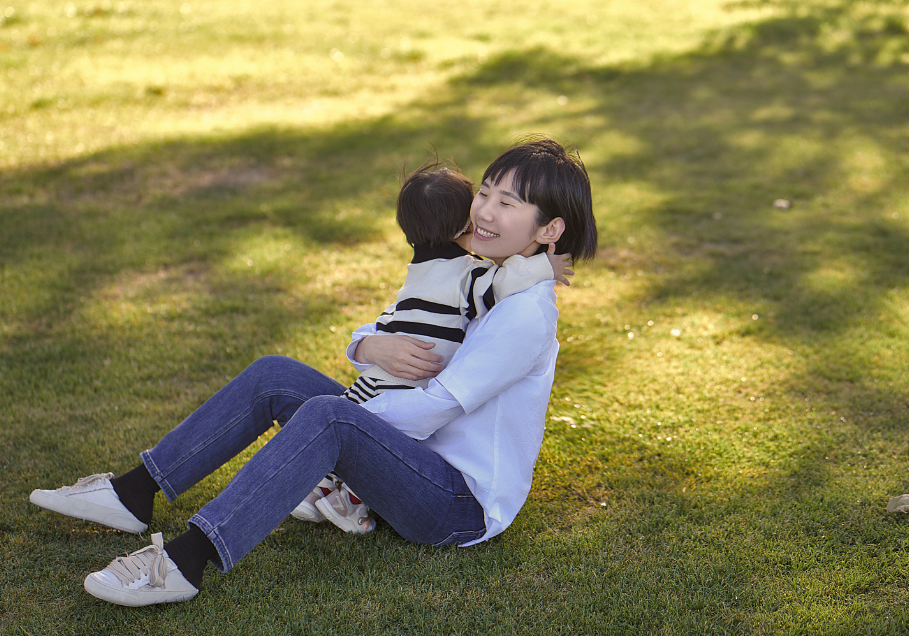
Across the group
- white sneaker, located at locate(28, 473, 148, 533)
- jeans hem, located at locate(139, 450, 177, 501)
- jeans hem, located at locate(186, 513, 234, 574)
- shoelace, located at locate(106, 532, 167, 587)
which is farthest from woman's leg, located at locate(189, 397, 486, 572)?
white sneaker, located at locate(28, 473, 148, 533)

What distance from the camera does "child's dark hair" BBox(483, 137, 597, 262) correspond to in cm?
225

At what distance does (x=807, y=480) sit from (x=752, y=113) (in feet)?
18.5

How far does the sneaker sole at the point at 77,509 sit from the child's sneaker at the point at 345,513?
0.61 m

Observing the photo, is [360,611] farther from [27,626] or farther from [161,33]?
[161,33]

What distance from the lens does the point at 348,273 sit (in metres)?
4.51

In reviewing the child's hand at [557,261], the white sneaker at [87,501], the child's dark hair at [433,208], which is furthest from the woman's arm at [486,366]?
the white sneaker at [87,501]

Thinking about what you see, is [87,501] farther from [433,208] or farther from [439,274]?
[433,208]

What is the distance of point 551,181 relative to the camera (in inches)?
88.8

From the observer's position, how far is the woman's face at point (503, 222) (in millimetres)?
2266

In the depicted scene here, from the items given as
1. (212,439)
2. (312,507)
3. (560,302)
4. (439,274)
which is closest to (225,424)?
(212,439)

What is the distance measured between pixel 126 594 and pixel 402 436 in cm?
84

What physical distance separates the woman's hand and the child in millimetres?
37

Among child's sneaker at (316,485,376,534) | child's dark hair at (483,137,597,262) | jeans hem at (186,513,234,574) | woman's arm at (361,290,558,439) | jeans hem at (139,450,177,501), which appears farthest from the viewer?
child's sneaker at (316,485,376,534)

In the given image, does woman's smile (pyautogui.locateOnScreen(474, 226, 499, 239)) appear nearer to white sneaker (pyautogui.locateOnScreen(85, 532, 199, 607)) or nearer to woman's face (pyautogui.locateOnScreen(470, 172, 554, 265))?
woman's face (pyautogui.locateOnScreen(470, 172, 554, 265))
